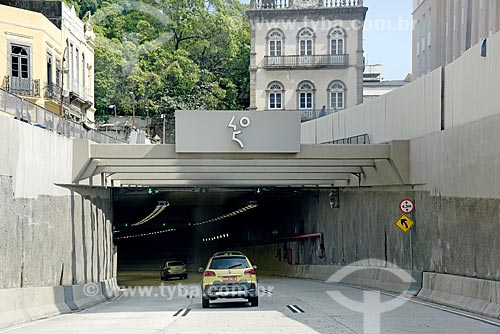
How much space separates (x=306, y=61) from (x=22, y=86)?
3420cm

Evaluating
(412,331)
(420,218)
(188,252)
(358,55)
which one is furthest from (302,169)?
(188,252)

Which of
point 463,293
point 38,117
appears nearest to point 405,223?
point 463,293

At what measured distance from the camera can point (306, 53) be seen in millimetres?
74062

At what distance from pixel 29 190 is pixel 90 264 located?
1014 centimetres

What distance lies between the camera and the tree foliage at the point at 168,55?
258ft

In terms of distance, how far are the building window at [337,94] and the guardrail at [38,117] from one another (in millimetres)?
42308

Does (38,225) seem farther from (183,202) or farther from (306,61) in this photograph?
(306,61)

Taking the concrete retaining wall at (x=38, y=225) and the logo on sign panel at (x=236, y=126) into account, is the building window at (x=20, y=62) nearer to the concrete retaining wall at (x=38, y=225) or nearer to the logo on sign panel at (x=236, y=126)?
the concrete retaining wall at (x=38, y=225)

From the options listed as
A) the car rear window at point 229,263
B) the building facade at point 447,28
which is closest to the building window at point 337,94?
the building facade at point 447,28

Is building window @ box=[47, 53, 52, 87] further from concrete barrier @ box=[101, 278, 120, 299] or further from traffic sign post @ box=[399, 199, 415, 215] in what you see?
traffic sign post @ box=[399, 199, 415, 215]

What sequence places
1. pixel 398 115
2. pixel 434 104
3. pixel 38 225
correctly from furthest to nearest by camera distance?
pixel 398 115 → pixel 434 104 → pixel 38 225

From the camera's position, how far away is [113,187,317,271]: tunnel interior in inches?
1863

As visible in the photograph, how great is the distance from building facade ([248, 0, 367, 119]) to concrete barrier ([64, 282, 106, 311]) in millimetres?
44533

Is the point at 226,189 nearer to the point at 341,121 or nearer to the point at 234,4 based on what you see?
the point at 341,121
